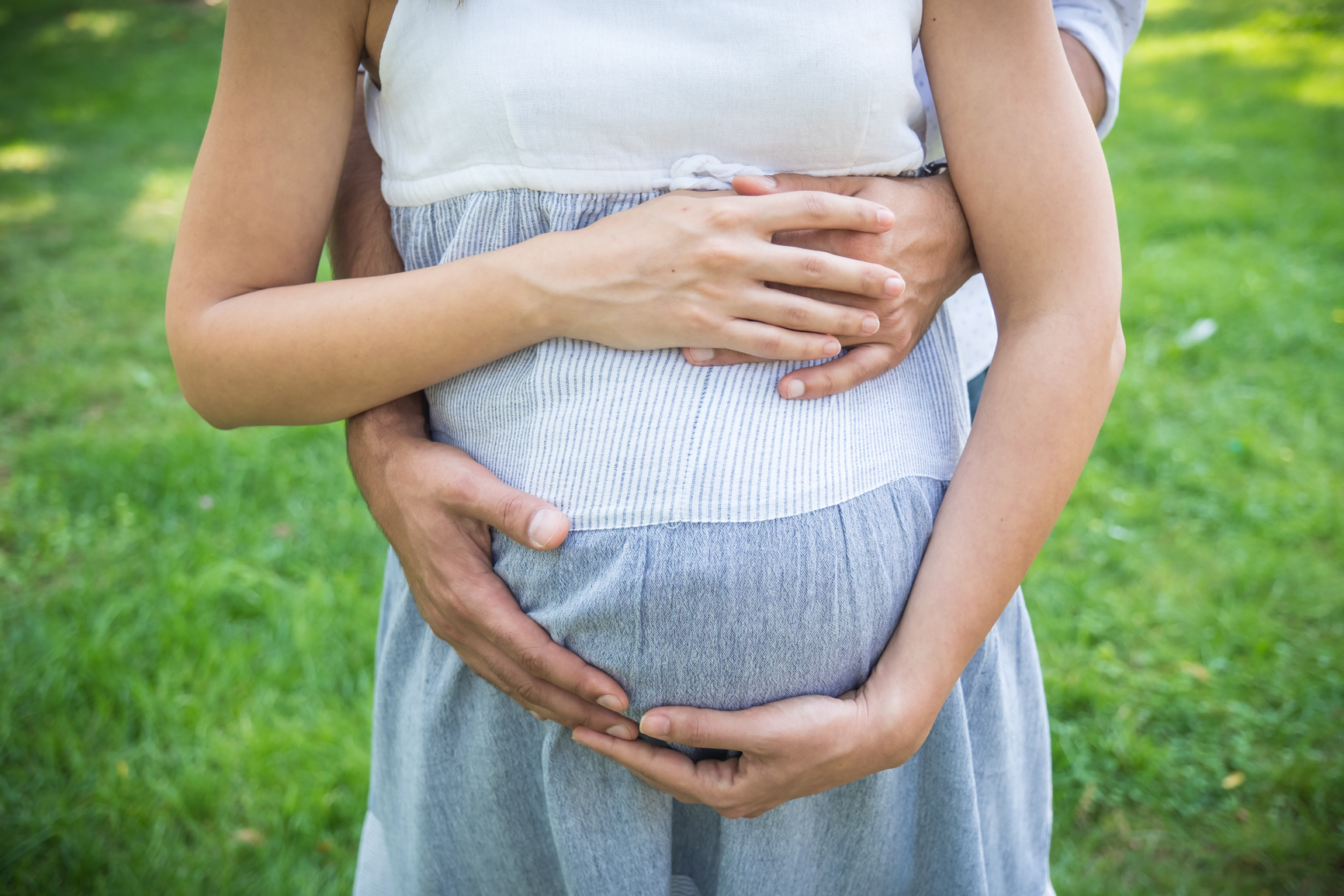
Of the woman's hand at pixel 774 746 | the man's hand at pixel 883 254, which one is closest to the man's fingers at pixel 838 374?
the man's hand at pixel 883 254

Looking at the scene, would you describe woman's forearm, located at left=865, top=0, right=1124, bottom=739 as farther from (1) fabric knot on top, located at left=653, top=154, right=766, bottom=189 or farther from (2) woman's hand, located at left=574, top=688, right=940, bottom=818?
(1) fabric knot on top, located at left=653, top=154, right=766, bottom=189

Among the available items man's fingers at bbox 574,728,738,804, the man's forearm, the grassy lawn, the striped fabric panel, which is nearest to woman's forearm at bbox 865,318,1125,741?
the striped fabric panel

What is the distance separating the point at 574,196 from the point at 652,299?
18 centimetres

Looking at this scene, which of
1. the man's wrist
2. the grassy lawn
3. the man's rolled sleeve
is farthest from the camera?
the grassy lawn

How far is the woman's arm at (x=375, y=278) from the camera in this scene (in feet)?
3.44

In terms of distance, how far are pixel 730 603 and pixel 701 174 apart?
52cm

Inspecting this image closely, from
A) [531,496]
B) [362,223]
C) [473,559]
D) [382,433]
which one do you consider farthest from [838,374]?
[362,223]

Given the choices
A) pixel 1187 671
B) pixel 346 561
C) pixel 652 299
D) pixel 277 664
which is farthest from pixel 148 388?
pixel 1187 671

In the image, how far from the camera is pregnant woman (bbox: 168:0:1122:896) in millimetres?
1020

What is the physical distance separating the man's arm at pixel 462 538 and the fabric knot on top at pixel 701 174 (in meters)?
0.42

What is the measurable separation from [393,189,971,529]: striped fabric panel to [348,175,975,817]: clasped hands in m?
0.03

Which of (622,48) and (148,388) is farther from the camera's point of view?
(148,388)

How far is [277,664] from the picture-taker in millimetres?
2814

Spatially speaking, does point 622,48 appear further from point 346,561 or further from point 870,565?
point 346,561
